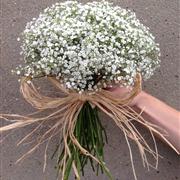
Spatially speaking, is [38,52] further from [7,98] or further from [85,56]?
[7,98]

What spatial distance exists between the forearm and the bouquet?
1.2 inches

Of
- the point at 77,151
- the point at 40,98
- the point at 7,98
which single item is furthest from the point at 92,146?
the point at 7,98

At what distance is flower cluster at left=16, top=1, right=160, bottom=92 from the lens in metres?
0.77

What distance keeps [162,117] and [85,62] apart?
0.25m

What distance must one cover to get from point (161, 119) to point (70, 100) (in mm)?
196

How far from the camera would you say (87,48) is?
0.76 meters

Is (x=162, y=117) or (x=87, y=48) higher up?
(x=87, y=48)

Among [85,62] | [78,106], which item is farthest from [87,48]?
[78,106]

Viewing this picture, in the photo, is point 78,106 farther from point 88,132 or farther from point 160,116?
point 160,116

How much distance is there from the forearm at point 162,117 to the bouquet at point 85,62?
30 mm

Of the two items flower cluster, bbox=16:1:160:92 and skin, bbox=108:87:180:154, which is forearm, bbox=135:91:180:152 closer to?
skin, bbox=108:87:180:154

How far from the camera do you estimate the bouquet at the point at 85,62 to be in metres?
0.77

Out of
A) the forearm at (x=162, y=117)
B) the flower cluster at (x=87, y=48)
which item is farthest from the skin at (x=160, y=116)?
the flower cluster at (x=87, y=48)

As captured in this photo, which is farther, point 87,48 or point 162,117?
point 162,117
